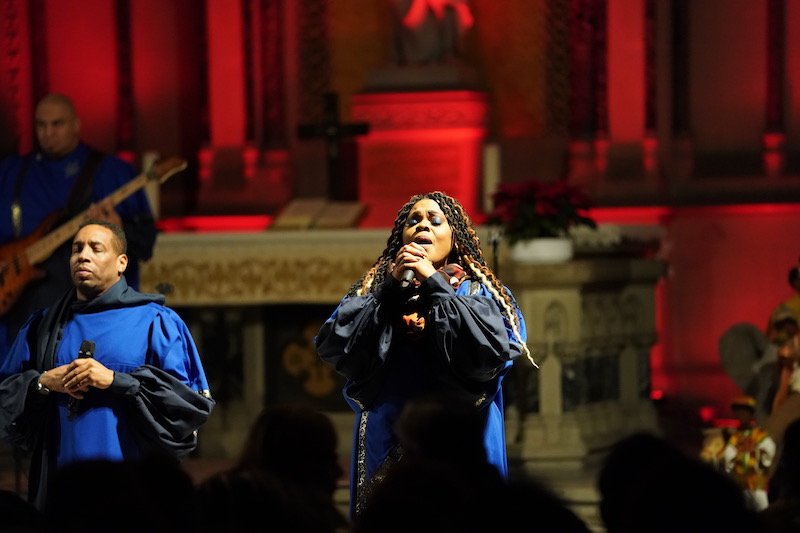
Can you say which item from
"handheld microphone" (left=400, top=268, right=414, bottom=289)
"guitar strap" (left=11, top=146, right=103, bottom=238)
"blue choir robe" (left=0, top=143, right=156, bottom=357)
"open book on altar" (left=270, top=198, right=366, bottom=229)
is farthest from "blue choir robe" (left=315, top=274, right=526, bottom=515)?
"open book on altar" (left=270, top=198, right=366, bottom=229)

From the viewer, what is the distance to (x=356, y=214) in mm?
11242

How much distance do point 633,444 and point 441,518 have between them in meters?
0.59

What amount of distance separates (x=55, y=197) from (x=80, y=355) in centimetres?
247

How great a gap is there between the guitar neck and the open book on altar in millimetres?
2808

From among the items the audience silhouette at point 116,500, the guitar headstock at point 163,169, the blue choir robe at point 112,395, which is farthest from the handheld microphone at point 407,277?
the guitar headstock at point 163,169

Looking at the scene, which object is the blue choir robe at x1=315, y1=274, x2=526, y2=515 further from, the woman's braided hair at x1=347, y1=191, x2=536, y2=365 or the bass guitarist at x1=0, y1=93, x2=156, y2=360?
the bass guitarist at x1=0, y1=93, x2=156, y2=360

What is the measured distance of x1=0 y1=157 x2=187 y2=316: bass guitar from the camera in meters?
8.24

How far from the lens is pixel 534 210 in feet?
33.2

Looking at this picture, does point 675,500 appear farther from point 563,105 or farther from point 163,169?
point 563,105

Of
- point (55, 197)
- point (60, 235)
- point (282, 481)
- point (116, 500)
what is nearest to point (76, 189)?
point (55, 197)

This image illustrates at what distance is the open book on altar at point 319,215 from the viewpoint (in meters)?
11.1

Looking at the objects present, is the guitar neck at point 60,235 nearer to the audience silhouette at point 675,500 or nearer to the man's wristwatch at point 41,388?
the man's wristwatch at point 41,388

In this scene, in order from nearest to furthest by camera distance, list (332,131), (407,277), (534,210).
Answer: (407,277)
(534,210)
(332,131)

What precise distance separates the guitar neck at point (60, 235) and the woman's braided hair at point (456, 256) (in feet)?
7.60
